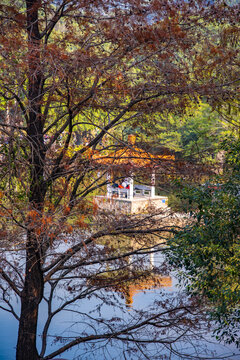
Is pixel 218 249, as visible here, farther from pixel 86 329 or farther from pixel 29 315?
pixel 86 329

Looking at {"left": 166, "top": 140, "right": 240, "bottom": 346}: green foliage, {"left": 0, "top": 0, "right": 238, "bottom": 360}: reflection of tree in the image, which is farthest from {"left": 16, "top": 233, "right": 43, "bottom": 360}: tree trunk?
{"left": 166, "top": 140, "right": 240, "bottom": 346}: green foliage

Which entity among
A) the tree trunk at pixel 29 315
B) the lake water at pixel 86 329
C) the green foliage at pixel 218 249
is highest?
the green foliage at pixel 218 249

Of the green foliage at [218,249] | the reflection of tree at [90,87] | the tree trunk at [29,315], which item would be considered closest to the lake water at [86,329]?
the tree trunk at [29,315]

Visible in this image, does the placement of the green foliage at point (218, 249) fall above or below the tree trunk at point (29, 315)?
above

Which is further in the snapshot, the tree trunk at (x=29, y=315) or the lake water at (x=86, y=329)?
the lake water at (x=86, y=329)

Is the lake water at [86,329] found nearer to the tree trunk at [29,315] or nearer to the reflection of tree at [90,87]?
the tree trunk at [29,315]

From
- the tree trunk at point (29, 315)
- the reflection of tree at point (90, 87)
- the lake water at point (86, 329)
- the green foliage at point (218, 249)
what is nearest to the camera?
the green foliage at point (218, 249)

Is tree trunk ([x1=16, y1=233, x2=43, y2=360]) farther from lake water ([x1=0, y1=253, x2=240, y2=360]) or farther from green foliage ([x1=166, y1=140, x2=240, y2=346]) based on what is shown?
lake water ([x1=0, y1=253, x2=240, y2=360])

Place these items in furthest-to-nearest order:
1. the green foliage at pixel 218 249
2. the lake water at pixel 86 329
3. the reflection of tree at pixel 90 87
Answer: the lake water at pixel 86 329 → the reflection of tree at pixel 90 87 → the green foliage at pixel 218 249

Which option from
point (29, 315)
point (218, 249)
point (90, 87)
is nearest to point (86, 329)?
point (29, 315)

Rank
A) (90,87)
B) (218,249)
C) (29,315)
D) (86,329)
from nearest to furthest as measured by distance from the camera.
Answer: (218,249)
(90,87)
(29,315)
(86,329)

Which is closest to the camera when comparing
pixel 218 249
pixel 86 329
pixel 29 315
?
pixel 218 249

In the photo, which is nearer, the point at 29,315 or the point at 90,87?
the point at 90,87

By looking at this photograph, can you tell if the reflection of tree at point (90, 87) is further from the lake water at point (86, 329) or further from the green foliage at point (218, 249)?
the lake water at point (86, 329)
